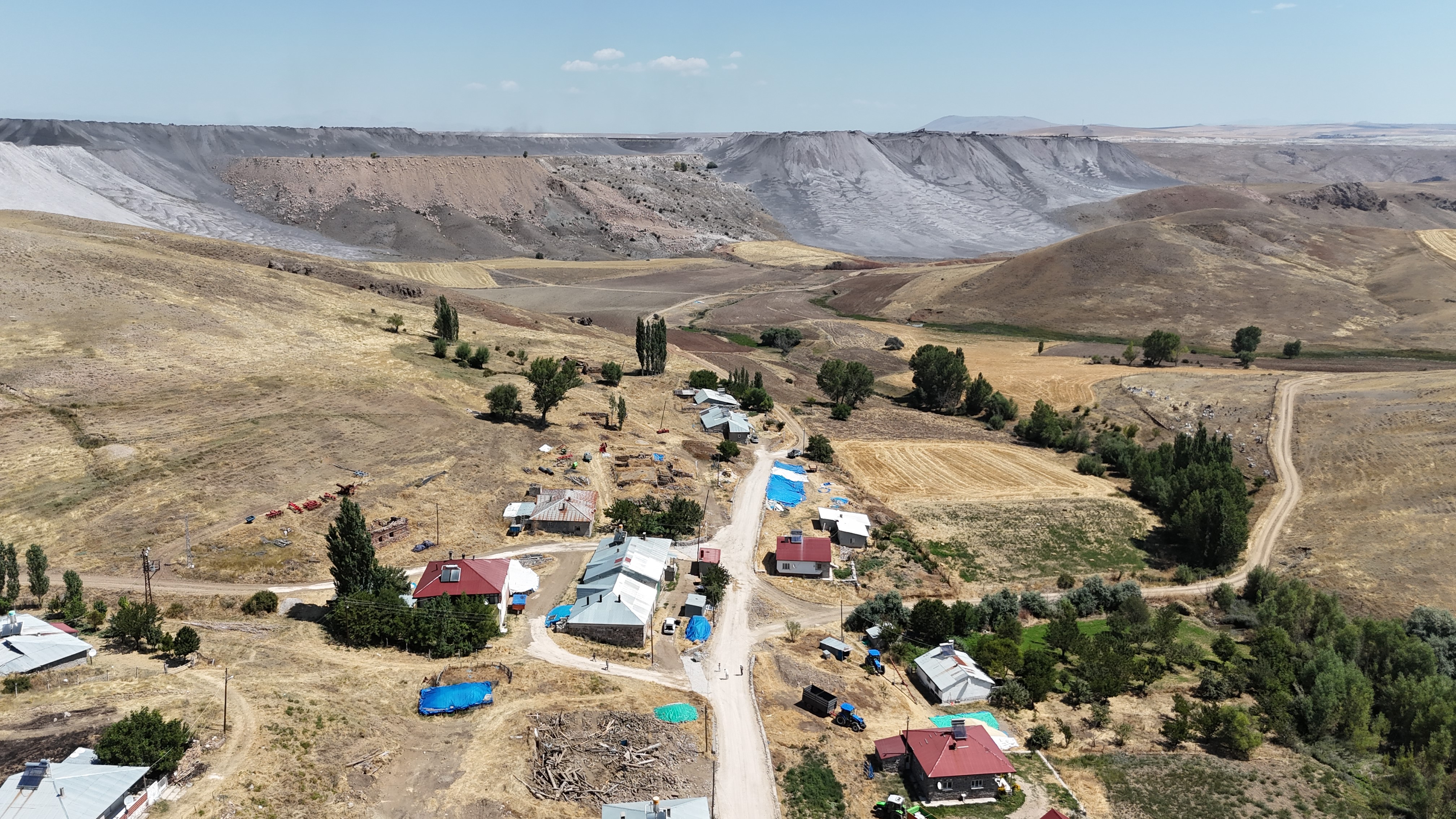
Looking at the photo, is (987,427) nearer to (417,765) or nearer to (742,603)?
(742,603)

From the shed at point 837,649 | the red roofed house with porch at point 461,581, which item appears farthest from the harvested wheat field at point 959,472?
the red roofed house with porch at point 461,581

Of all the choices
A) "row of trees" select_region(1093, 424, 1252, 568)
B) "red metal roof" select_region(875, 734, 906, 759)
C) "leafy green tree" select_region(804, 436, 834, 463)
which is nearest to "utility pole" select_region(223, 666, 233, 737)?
"red metal roof" select_region(875, 734, 906, 759)

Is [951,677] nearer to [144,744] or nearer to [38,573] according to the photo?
[144,744]

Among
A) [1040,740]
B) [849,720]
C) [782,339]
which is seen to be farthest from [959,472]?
[782,339]

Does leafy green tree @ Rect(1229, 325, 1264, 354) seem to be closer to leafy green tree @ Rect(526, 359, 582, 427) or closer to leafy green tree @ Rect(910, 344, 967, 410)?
leafy green tree @ Rect(910, 344, 967, 410)

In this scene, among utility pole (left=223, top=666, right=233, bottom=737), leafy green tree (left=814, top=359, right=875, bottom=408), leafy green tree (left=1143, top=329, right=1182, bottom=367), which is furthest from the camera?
leafy green tree (left=1143, top=329, right=1182, bottom=367)

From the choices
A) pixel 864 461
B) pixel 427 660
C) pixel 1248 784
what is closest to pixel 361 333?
pixel 864 461

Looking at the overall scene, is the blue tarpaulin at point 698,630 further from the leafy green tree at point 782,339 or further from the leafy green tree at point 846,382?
the leafy green tree at point 782,339
